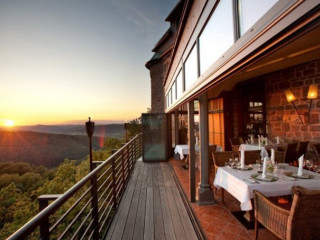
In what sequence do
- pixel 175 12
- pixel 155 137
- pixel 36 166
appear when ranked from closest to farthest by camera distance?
pixel 155 137
pixel 175 12
pixel 36 166

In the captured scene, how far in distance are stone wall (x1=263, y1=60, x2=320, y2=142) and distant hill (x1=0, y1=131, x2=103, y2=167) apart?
2665 centimetres

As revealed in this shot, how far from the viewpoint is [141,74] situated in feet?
57.8

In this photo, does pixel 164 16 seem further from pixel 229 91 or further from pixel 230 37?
pixel 230 37

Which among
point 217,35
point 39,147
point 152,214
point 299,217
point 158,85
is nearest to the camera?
point 299,217

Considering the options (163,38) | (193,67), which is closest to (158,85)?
(163,38)

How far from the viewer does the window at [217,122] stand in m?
7.89

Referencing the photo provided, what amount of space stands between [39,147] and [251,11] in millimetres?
43892

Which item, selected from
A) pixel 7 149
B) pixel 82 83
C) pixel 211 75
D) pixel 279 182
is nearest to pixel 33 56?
pixel 82 83

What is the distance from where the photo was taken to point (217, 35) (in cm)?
195

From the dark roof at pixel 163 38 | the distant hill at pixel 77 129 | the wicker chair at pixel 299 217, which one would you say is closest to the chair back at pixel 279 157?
the wicker chair at pixel 299 217

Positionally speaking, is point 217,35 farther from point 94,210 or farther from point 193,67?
point 94,210

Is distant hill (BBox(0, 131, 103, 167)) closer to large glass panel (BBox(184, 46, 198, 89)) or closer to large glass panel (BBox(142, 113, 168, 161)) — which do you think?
large glass panel (BBox(142, 113, 168, 161))

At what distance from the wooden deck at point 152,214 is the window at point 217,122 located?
12.0 feet

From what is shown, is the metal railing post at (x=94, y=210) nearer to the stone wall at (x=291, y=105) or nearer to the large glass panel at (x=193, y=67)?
the large glass panel at (x=193, y=67)
